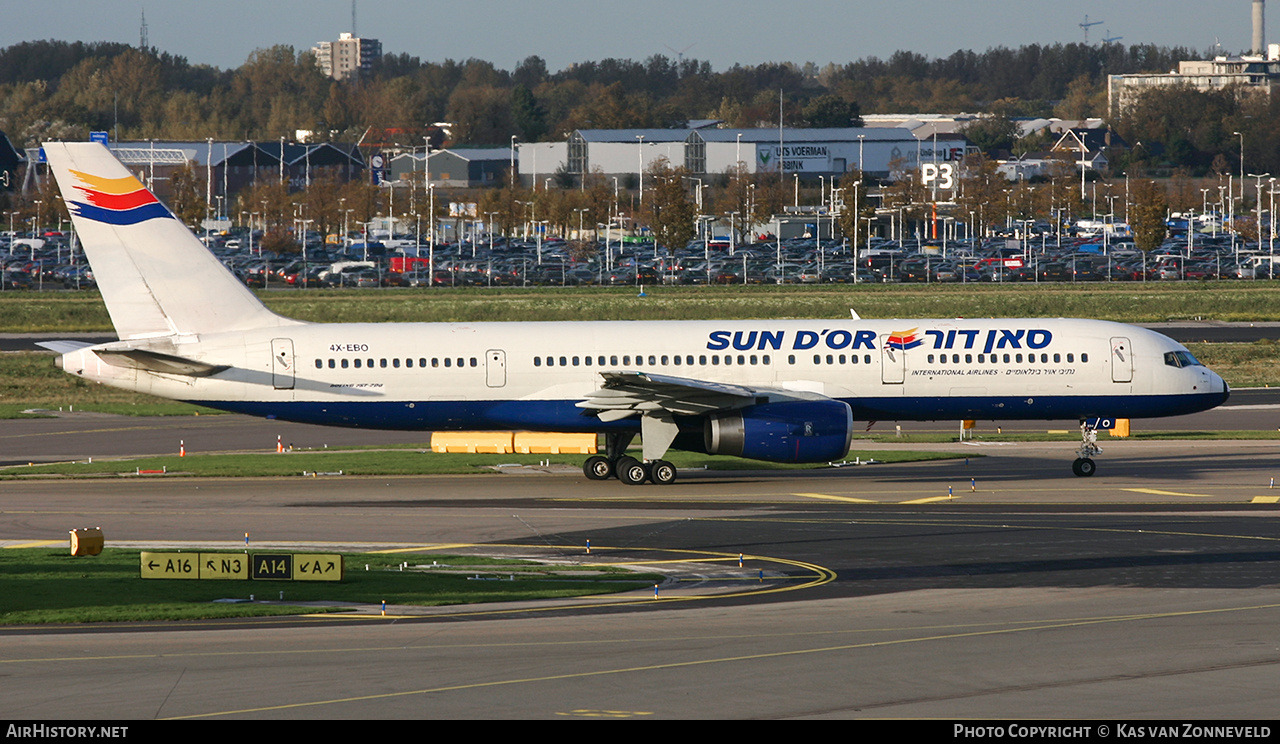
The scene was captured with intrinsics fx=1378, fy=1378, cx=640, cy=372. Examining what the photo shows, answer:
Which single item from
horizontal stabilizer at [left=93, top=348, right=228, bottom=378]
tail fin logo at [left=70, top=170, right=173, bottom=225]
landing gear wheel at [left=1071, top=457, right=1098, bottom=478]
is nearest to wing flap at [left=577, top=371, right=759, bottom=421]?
landing gear wheel at [left=1071, top=457, right=1098, bottom=478]

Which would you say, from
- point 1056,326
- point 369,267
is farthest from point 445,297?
point 1056,326

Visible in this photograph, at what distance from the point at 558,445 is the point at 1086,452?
592 inches

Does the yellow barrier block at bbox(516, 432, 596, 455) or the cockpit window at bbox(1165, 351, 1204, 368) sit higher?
the cockpit window at bbox(1165, 351, 1204, 368)

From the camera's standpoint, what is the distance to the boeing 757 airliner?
1431 inches

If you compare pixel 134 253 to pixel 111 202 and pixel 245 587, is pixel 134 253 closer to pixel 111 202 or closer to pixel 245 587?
pixel 111 202

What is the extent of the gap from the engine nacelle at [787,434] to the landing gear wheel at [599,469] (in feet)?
13.4

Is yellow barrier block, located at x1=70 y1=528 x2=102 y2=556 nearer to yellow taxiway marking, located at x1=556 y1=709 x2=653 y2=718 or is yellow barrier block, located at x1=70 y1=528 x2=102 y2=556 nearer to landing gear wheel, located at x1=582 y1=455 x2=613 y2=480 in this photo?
yellow taxiway marking, located at x1=556 y1=709 x2=653 y2=718

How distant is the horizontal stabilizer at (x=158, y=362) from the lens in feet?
118

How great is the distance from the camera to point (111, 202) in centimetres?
3662

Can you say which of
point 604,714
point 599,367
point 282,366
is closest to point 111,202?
point 282,366

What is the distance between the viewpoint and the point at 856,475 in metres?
38.8

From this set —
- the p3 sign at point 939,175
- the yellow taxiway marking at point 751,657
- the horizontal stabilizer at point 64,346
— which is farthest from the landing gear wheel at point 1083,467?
the p3 sign at point 939,175

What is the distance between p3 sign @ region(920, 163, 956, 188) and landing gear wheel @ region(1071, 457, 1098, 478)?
531 feet

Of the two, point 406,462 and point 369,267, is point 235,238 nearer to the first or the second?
point 369,267
